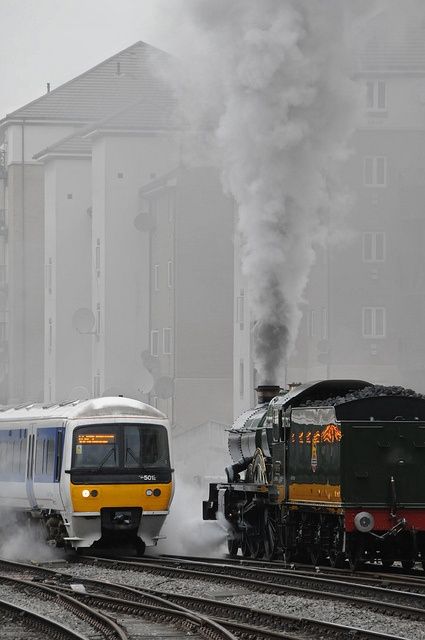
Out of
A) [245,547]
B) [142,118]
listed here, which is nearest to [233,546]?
[245,547]

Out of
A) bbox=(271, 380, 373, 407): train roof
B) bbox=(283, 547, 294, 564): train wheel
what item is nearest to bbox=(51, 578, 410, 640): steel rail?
bbox=(283, 547, 294, 564): train wheel

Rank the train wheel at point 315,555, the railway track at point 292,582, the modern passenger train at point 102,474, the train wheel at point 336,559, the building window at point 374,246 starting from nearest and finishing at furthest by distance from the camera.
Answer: the railway track at point 292,582, the train wheel at point 336,559, the train wheel at point 315,555, the modern passenger train at point 102,474, the building window at point 374,246

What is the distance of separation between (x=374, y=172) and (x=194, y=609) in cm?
4065

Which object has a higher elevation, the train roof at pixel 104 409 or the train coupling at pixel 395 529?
the train roof at pixel 104 409

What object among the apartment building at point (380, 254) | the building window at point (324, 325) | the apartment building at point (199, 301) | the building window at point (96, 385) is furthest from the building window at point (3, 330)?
the building window at point (324, 325)

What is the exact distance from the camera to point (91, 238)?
8069cm

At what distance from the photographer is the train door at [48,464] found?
25.1 m

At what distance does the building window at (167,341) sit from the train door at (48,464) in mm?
39318

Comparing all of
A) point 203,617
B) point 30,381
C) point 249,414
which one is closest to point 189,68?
point 249,414

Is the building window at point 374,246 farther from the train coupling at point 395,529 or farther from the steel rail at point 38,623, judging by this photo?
the steel rail at point 38,623

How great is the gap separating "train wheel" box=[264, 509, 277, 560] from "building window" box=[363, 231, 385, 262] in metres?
33.1

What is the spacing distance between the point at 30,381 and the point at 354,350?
3297 centimetres

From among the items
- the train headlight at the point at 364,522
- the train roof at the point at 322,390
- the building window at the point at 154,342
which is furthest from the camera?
the building window at the point at 154,342

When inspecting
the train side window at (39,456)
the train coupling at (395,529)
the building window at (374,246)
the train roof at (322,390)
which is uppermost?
the building window at (374,246)
